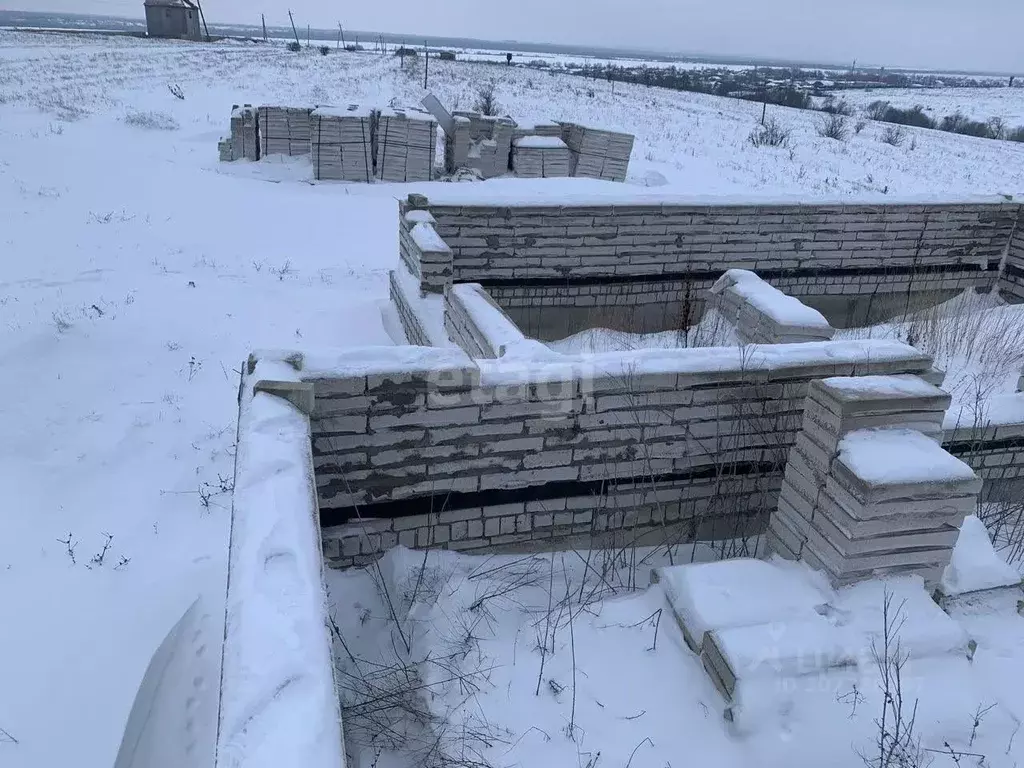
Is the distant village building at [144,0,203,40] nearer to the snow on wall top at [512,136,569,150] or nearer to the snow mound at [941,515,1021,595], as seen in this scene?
the snow on wall top at [512,136,569,150]

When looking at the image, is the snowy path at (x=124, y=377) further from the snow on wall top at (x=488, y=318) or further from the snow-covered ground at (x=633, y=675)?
the snow on wall top at (x=488, y=318)

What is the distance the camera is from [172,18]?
179 feet

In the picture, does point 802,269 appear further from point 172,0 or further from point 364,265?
point 172,0

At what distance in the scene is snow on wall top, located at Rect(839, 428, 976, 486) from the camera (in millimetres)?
3152

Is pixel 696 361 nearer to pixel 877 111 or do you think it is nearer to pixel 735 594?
pixel 735 594

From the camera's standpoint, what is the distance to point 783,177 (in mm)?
17969

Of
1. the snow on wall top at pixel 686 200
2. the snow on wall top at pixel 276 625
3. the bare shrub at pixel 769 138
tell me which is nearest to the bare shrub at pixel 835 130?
the bare shrub at pixel 769 138

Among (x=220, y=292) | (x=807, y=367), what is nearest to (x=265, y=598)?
Answer: (x=807, y=367)

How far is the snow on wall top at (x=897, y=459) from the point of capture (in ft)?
10.3

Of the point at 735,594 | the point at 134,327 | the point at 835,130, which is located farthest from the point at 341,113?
the point at 835,130

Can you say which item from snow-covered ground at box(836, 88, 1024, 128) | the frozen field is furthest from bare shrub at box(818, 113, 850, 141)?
snow-covered ground at box(836, 88, 1024, 128)

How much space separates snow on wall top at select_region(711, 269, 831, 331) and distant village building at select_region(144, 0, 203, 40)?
59369 millimetres

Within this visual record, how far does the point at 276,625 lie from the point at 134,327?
6056 millimetres

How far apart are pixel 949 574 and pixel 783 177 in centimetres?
1612
